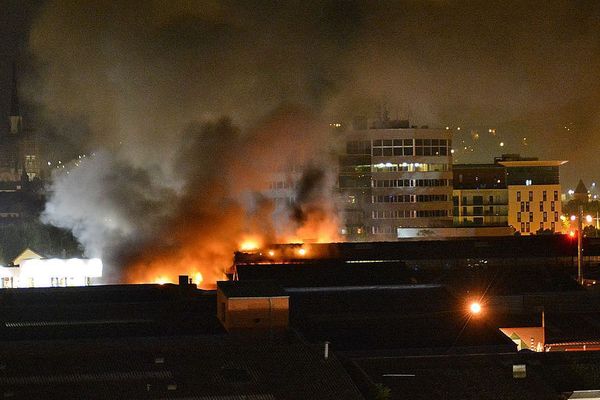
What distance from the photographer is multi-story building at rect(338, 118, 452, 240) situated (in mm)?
86250

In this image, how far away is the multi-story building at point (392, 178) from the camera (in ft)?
283

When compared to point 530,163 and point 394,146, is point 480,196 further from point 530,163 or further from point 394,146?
point 394,146

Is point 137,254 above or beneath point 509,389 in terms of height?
above

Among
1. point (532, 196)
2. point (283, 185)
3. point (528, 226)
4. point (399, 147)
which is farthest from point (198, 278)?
point (532, 196)

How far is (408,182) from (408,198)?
1373mm

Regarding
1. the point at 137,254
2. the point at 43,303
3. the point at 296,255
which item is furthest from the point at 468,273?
the point at 43,303

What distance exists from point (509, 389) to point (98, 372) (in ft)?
32.9

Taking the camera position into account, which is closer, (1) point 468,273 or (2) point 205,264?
(1) point 468,273

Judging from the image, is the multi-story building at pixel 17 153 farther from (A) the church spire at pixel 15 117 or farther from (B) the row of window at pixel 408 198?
(B) the row of window at pixel 408 198

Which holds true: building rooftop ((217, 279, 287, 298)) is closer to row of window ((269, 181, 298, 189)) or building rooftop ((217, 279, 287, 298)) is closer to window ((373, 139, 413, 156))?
row of window ((269, 181, 298, 189))

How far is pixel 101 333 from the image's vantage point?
34469 mm

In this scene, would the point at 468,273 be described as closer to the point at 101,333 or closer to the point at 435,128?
the point at 101,333

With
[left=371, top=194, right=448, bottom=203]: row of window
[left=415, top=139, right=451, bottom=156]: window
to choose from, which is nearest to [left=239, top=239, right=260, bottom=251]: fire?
[left=371, top=194, right=448, bottom=203]: row of window

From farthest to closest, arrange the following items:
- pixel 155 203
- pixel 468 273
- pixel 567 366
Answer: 1. pixel 155 203
2. pixel 468 273
3. pixel 567 366
